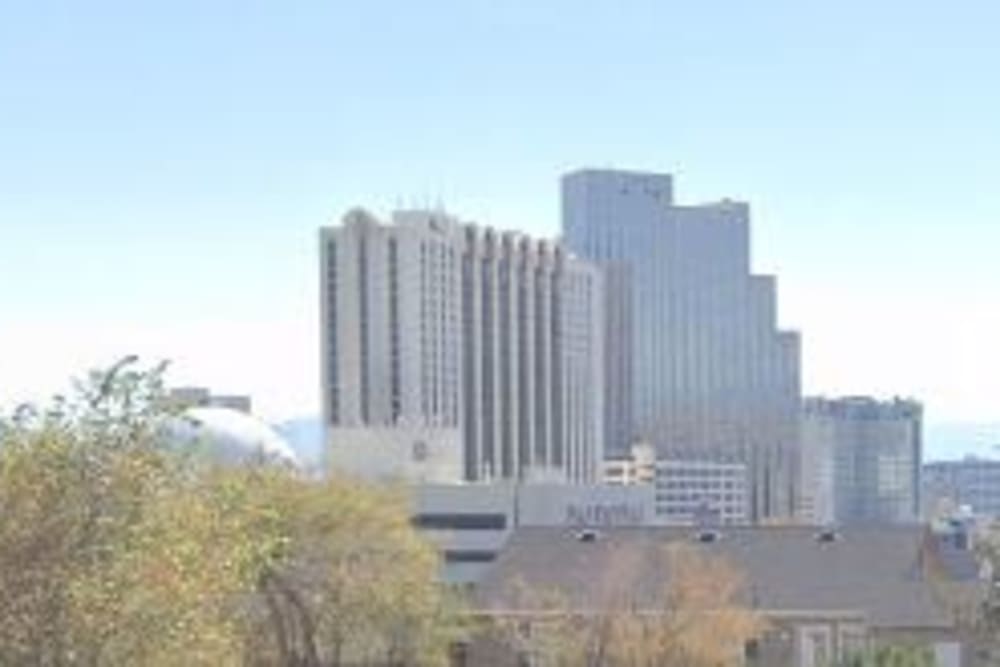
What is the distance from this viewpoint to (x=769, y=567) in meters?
73.1

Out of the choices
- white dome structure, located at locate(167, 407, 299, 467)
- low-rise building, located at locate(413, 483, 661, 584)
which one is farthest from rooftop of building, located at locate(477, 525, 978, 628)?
low-rise building, located at locate(413, 483, 661, 584)

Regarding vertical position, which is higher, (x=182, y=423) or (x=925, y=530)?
(x=182, y=423)

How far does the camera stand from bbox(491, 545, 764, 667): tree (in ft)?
197

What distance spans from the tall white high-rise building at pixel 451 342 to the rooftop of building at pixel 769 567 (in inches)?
3275

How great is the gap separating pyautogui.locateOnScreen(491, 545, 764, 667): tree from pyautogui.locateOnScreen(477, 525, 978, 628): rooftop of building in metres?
0.36

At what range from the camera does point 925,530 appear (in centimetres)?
7669

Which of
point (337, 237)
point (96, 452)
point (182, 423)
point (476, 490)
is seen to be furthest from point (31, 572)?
point (337, 237)

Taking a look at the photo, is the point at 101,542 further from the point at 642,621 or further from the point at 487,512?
the point at 487,512

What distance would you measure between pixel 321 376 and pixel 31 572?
157388 mm

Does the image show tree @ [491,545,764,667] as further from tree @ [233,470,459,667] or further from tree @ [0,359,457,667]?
tree @ [0,359,457,667]

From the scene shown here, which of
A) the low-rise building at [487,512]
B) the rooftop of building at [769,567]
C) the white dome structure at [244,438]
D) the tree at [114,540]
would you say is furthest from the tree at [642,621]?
the low-rise building at [487,512]

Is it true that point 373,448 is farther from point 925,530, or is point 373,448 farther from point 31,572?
point 31,572

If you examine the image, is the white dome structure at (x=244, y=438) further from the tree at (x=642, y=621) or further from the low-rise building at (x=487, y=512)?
the low-rise building at (x=487, y=512)

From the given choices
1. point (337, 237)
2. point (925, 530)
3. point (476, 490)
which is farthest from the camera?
point (337, 237)
